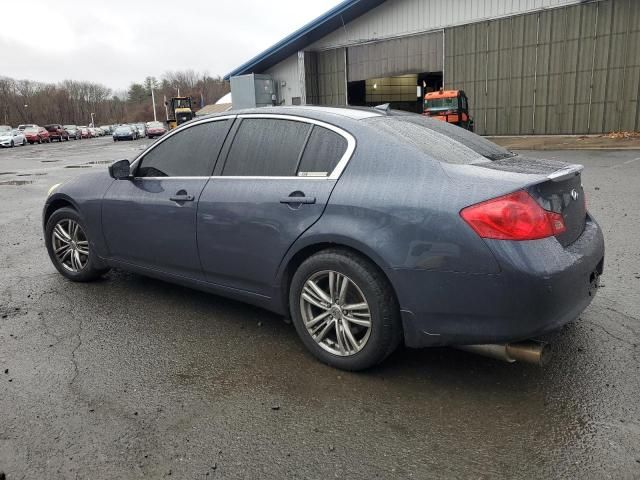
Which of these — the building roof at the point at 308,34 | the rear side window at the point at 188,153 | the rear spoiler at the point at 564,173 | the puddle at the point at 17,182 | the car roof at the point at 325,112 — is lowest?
the puddle at the point at 17,182

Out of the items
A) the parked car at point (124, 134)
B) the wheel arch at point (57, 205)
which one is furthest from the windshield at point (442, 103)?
the parked car at point (124, 134)

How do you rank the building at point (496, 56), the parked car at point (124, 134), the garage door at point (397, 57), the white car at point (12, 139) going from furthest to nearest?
1. the parked car at point (124, 134)
2. the white car at point (12, 139)
3. the garage door at point (397, 57)
4. the building at point (496, 56)

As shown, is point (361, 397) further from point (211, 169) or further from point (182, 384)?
point (211, 169)

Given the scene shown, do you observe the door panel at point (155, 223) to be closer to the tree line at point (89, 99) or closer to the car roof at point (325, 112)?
the car roof at point (325, 112)

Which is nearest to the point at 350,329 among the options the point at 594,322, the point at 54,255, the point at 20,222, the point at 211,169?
the point at 211,169

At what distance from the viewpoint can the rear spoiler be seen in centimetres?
293

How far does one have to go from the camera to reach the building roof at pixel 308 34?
28156mm

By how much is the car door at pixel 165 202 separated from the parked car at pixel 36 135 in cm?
5096

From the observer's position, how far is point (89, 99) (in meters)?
124

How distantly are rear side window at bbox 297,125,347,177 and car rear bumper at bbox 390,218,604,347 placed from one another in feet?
2.78

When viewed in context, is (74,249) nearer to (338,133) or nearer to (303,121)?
(303,121)

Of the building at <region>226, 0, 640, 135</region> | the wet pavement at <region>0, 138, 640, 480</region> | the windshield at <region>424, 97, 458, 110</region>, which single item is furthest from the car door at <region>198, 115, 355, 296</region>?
the building at <region>226, 0, 640, 135</region>

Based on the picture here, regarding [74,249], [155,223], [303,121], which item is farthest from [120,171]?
[303,121]

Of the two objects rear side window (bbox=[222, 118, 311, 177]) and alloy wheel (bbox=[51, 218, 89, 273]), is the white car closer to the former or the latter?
alloy wheel (bbox=[51, 218, 89, 273])
